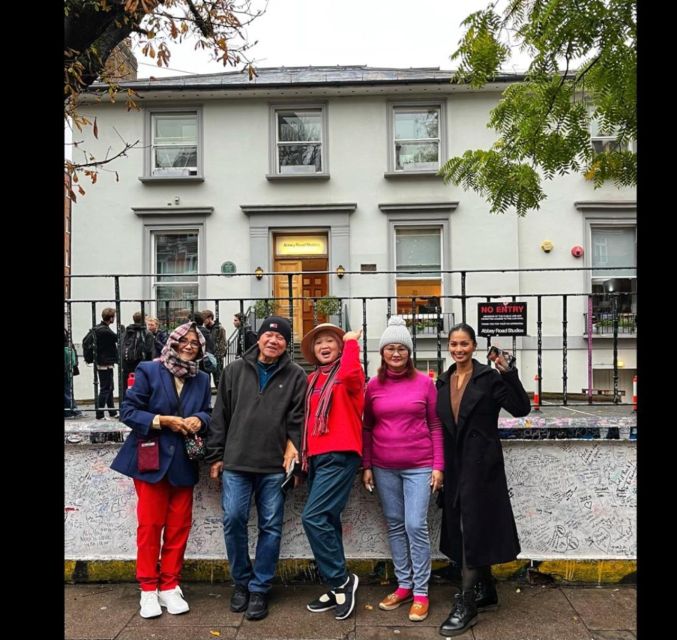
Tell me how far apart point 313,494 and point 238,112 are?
11509 mm

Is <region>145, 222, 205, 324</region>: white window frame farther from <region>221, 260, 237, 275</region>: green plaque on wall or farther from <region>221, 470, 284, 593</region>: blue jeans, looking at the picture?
<region>221, 470, 284, 593</region>: blue jeans

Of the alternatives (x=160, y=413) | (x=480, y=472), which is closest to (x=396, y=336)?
(x=480, y=472)

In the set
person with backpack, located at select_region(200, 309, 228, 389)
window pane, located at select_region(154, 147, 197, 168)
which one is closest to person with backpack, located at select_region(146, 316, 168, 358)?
person with backpack, located at select_region(200, 309, 228, 389)

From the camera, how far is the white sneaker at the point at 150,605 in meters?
3.62

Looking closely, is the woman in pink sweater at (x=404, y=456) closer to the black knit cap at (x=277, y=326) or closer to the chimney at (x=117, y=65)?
the black knit cap at (x=277, y=326)

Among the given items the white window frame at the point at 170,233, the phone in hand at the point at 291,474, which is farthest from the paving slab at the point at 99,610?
the white window frame at the point at 170,233

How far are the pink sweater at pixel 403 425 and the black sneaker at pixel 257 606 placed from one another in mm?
1118

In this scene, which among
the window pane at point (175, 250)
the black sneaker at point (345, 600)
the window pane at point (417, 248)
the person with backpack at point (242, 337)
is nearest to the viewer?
the black sneaker at point (345, 600)

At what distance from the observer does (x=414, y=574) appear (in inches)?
144

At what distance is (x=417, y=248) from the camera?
13.1 m
